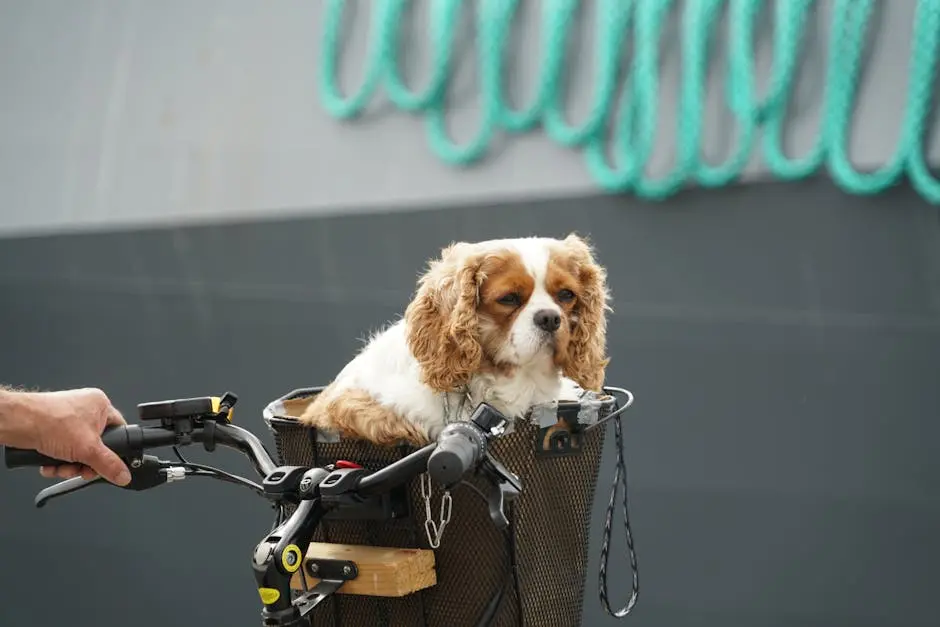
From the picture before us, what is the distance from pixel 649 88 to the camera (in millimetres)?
2896

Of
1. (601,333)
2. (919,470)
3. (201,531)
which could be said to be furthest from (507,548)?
(201,531)

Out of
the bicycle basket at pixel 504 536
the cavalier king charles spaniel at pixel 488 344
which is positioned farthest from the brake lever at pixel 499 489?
the cavalier king charles spaniel at pixel 488 344

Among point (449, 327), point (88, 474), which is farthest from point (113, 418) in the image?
point (449, 327)

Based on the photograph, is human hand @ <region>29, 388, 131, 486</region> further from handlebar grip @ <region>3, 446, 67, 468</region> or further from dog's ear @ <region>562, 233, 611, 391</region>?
dog's ear @ <region>562, 233, 611, 391</region>

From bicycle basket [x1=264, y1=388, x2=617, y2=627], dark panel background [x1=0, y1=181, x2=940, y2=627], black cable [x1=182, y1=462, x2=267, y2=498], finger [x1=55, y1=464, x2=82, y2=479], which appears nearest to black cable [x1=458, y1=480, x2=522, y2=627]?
bicycle basket [x1=264, y1=388, x2=617, y2=627]

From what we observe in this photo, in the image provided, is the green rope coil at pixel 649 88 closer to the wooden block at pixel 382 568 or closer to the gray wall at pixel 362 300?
the gray wall at pixel 362 300

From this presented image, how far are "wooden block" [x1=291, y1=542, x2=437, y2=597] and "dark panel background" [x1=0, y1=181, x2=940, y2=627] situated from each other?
5.24 feet

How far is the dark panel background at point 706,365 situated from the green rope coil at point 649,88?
3.5 inches

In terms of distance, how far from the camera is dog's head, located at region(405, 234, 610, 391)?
1.72m

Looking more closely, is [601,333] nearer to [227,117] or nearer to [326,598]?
[326,598]

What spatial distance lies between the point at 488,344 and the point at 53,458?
69 centimetres

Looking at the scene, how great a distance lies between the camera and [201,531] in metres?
3.67

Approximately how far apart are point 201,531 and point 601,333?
88.6 inches

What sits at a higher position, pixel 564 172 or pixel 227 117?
pixel 227 117
